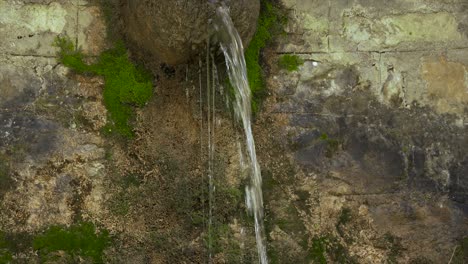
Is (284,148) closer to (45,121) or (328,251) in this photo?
(328,251)

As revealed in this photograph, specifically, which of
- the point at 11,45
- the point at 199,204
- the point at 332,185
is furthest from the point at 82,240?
the point at 332,185

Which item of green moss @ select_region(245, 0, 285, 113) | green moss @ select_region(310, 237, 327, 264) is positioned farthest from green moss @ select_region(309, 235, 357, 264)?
green moss @ select_region(245, 0, 285, 113)

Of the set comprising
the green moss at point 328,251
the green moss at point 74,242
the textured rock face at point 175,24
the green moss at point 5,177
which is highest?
the textured rock face at point 175,24

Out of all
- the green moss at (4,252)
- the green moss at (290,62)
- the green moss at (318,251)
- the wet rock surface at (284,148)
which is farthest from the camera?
the green moss at (290,62)

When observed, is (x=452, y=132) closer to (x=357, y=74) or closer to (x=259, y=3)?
(x=357, y=74)

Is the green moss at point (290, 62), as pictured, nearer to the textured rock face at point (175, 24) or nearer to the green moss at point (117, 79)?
the textured rock face at point (175, 24)

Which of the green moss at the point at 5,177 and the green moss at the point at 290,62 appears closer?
the green moss at the point at 5,177

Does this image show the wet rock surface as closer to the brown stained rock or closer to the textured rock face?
the brown stained rock

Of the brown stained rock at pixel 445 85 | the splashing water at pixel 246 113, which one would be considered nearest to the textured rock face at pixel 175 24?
the splashing water at pixel 246 113
